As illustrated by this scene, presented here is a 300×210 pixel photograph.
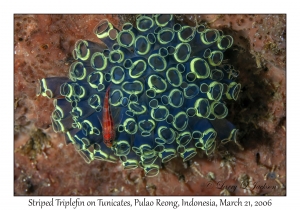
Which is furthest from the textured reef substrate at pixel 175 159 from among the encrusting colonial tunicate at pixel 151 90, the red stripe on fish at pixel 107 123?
the red stripe on fish at pixel 107 123

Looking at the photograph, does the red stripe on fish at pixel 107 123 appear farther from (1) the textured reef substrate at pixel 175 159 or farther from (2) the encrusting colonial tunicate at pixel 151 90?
(1) the textured reef substrate at pixel 175 159

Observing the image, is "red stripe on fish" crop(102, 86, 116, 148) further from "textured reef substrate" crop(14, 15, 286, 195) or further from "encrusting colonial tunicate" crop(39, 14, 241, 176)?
"textured reef substrate" crop(14, 15, 286, 195)

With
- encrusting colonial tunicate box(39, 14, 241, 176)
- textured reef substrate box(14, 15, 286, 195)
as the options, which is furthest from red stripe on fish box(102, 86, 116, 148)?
textured reef substrate box(14, 15, 286, 195)

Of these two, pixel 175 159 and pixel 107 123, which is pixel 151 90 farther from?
pixel 175 159

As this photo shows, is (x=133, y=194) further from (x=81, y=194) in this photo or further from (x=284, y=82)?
(x=284, y=82)

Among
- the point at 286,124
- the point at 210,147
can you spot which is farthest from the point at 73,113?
the point at 286,124

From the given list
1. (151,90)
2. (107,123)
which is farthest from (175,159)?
(151,90)
